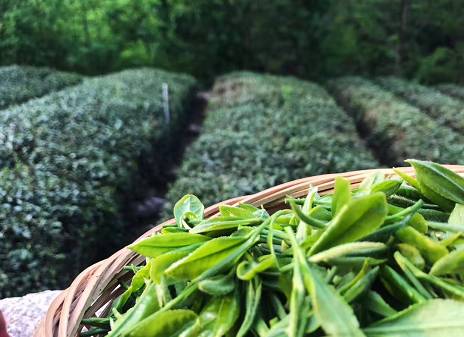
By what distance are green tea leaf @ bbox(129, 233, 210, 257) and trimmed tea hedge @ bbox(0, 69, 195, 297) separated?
1417mm

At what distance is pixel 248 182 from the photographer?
3080mm

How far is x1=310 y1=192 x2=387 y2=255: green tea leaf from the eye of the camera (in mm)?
899

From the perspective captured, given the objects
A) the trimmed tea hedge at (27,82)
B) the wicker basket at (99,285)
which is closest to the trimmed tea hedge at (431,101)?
the wicker basket at (99,285)

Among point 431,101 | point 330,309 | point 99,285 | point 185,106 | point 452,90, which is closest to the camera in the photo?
point 330,309

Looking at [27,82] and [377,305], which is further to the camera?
[27,82]

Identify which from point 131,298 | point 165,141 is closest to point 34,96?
point 165,141

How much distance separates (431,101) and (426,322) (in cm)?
559

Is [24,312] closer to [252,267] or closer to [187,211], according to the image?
[187,211]

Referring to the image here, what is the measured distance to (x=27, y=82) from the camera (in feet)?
16.4

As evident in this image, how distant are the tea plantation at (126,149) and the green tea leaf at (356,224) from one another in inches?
69.0

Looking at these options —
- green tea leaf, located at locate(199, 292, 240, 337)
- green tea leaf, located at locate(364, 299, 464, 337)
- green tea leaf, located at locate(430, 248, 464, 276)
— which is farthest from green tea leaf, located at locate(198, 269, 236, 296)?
green tea leaf, located at locate(430, 248, 464, 276)

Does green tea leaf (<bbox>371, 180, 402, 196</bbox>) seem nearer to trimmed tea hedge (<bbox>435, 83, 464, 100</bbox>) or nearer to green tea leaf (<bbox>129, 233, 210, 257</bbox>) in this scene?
green tea leaf (<bbox>129, 233, 210, 257</bbox>)

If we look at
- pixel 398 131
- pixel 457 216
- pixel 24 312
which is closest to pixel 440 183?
pixel 457 216

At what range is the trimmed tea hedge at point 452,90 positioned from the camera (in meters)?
6.84
